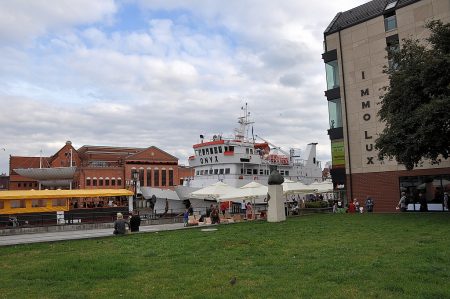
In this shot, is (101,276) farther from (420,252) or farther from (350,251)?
(420,252)

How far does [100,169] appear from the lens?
79438 mm

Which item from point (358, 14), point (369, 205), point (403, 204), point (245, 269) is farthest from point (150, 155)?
point (245, 269)

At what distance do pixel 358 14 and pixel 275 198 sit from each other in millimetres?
20389

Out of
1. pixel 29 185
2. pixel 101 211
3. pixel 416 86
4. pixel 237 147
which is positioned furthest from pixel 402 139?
pixel 29 185

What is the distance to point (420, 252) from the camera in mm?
11086

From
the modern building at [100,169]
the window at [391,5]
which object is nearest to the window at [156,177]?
the modern building at [100,169]

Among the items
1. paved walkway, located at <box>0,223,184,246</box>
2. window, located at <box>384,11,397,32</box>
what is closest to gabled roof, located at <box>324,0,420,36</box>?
window, located at <box>384,11,397,32</box>

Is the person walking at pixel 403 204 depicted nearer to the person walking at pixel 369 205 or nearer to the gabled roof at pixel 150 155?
the person walking at pixel 369 205

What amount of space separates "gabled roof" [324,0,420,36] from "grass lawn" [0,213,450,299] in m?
24.2

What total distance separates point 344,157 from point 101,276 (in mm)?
30077

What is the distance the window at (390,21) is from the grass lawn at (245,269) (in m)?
22.9

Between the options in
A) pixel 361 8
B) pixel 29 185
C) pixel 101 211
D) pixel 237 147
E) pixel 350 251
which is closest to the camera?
pixel 350 251

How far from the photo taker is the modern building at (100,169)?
254 feet

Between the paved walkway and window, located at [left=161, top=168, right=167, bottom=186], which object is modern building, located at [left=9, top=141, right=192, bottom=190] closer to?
window, located at [left=161, top=168, right=167, bottom=186]
